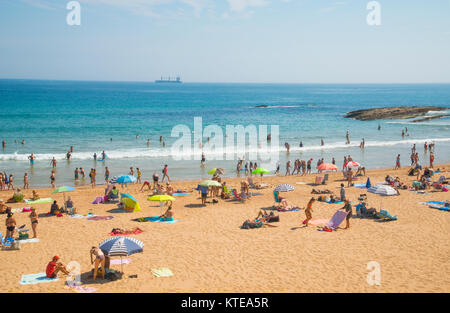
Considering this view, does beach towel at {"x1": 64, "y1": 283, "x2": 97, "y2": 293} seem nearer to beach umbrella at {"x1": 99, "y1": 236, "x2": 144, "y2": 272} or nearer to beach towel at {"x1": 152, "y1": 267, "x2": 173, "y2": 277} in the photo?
beach umbrella at {"x1": 99, "y1": 236, "x2": 144, "y2": 272}

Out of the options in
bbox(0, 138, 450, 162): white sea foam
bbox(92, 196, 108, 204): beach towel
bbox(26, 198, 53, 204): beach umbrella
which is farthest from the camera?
bbox(0, 138, 450, 162): white sea foam

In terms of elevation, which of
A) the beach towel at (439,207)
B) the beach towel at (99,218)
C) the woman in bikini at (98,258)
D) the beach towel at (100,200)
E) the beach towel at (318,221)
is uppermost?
the woman in bikini at (98,258)

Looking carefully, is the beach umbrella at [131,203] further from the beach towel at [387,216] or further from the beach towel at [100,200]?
the beach towel at [387,216]

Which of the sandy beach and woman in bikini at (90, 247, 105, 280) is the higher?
woman in bikini at (90, 247, 105, 280)

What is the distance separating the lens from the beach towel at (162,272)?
10.2 metres

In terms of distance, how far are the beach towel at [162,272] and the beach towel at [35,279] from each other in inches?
93.7

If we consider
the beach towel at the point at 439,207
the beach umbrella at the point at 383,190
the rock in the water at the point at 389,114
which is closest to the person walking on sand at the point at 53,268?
the beach umbrella at the point at 383,190

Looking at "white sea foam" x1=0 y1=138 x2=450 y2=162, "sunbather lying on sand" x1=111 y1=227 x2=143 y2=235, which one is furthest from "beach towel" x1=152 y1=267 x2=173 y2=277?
"white sea foam" x1=0 y1=138 x2=450 y2=162

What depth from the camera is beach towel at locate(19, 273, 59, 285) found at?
9680 mm

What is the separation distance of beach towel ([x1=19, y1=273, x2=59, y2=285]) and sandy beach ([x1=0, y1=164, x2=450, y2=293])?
20 centimetres

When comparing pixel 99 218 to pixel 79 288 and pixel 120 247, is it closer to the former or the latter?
pixel 120 247

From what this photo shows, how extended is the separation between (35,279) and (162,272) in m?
3.08
